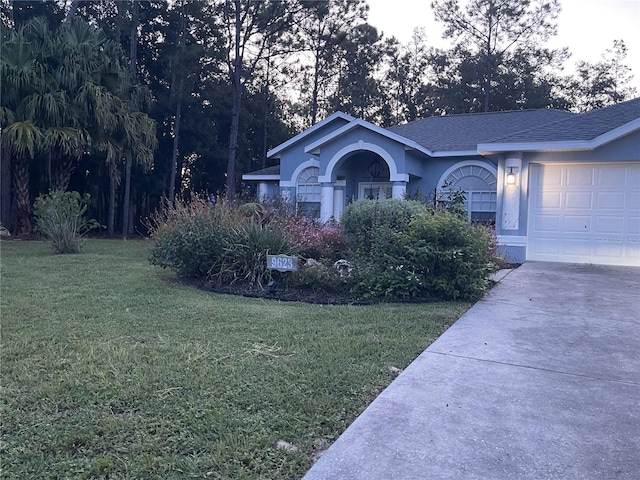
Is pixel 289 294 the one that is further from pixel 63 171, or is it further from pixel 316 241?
pixel 63 171

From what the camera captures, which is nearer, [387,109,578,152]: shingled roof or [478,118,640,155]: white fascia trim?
[478,118,640,155]: white fascia trim

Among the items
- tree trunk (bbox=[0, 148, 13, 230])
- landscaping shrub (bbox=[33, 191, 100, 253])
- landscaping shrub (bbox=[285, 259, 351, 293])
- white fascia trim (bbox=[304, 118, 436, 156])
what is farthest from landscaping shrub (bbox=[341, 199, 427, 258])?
tree trunk (bbox=[0, 148, 13, 230])

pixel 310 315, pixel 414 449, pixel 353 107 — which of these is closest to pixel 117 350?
pixel 310 315

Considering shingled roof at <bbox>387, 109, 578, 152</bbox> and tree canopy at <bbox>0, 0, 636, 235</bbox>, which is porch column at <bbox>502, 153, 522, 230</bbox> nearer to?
shingled roof at <bbox>387, 109, 578, 152</bbox>

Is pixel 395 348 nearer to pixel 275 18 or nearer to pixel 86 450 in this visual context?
pixel 86 450

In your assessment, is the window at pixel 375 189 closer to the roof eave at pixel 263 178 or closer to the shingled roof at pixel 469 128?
the shingled roof at pixel 469 128

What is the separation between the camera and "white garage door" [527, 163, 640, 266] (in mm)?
10438

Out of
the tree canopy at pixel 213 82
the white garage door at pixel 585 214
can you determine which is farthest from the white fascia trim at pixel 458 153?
the tree canopy at pixel 213 82

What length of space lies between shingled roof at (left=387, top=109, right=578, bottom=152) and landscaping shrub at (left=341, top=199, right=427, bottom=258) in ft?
21.2

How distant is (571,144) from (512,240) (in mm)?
2255

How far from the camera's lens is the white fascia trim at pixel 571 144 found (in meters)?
10.1

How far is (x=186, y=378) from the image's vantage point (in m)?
3.72

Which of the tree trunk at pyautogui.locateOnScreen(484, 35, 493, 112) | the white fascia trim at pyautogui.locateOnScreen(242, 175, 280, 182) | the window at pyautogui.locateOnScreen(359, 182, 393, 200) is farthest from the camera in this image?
the tree trunk at pyautogui.locateOnScreen(484, 35, 493, 112)

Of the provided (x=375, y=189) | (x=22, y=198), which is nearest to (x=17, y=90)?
(x=22, y=198)
